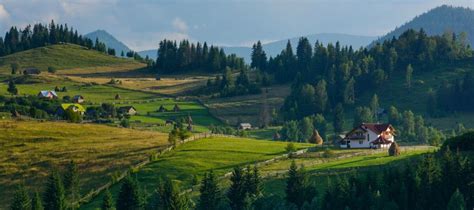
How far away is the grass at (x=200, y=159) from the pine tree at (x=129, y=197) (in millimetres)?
7830

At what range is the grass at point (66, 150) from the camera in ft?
279

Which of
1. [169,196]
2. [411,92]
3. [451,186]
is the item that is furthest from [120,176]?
[411,92]

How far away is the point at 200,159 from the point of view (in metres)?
87.8

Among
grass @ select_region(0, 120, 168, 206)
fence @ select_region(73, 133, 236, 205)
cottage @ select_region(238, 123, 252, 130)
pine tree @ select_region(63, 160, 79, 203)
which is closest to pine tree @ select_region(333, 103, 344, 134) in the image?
cottage @ select_region(238, 123, 252, 130)

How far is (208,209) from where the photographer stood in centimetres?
6562

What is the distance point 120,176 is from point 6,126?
31.1 metres

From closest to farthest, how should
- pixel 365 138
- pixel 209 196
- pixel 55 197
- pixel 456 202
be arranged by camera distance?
pixel 456 202 < pixel 209 196 < pixel 55 197 < pixel 365 138

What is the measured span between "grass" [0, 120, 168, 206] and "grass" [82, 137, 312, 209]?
4.29m

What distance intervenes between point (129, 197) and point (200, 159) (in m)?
22.6

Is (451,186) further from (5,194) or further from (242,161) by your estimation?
(5,194)

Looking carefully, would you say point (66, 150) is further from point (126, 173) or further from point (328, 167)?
point (328, 167)

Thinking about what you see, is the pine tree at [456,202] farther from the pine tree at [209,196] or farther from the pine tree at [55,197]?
the pine tree at [55,197]

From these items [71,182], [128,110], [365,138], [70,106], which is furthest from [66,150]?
[128,110]

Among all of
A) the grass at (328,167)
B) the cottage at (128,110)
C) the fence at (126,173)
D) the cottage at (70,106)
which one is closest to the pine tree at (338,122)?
the fence at (126,173)
